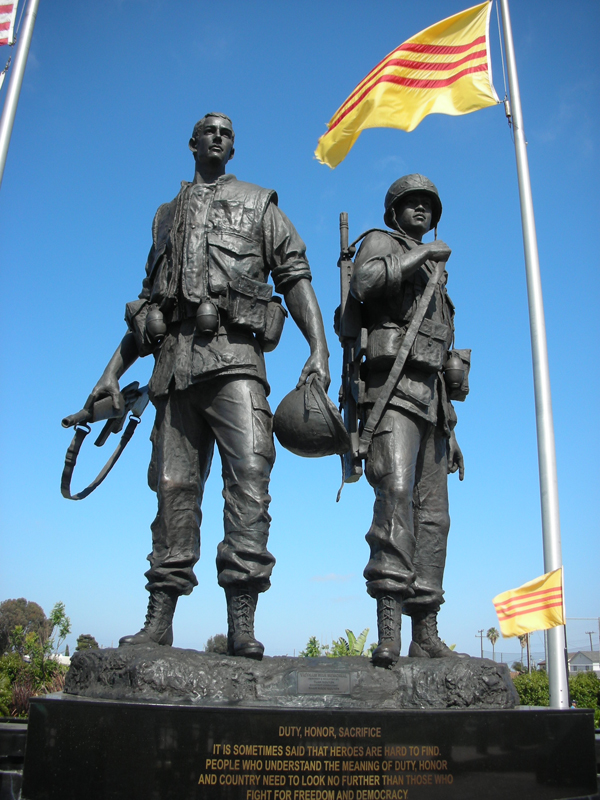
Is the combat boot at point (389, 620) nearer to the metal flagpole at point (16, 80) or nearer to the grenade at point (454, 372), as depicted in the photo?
the grenade at point (454, 372)

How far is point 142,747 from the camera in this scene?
3.19 meters

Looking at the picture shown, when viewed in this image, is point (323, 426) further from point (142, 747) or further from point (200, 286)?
point (142, 747)

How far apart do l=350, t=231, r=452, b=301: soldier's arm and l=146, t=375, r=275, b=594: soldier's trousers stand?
1.01 m

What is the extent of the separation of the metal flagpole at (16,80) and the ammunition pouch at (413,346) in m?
5.28

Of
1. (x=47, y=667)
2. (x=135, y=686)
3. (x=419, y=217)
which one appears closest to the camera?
(x=135, y=686)

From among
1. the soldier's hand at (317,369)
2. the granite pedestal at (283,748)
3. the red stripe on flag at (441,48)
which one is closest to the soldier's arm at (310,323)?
the soldier's hand at (317,369)

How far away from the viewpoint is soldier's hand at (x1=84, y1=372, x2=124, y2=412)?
4.73m

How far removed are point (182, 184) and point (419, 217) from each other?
1.80m

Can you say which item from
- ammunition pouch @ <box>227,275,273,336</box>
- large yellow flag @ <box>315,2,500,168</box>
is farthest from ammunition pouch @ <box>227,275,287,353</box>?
large yellow flag @ <box>315,2,500,168</box>

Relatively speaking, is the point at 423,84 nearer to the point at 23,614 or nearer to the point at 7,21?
the point at 7,21

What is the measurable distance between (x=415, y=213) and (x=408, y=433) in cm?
181

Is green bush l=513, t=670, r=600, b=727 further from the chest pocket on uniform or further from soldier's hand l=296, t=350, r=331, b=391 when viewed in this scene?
the chest pocket on uniform

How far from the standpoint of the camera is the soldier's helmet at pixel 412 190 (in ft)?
17.1

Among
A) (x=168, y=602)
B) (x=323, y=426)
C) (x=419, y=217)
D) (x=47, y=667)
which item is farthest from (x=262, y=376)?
(x=47, y=667)
